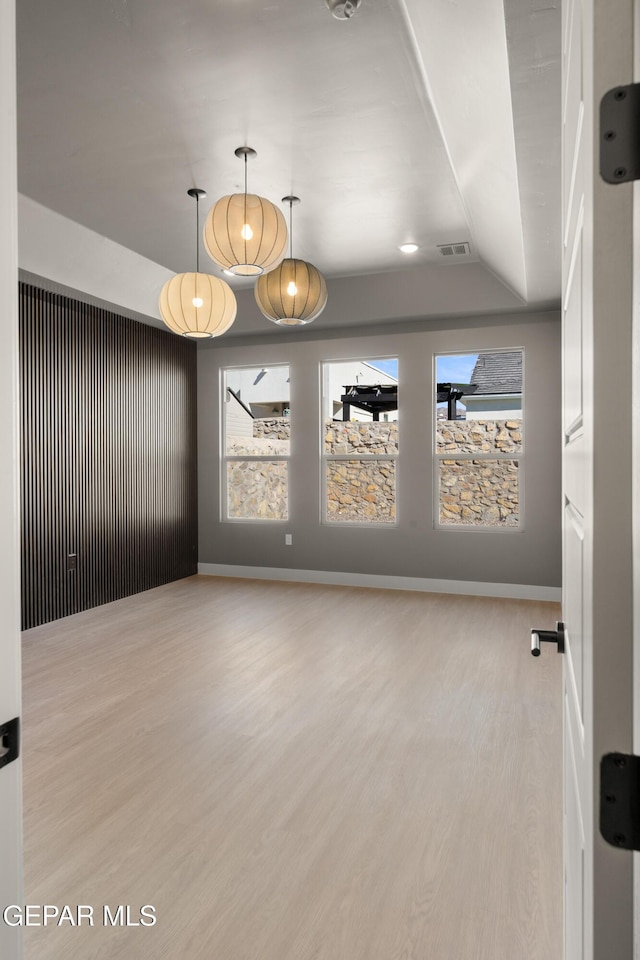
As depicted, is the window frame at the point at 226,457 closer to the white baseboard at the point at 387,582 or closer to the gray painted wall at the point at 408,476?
the gray painted wall at the point at 408,476

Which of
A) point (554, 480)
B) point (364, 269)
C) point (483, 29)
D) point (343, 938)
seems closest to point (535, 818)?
point (343, 938)

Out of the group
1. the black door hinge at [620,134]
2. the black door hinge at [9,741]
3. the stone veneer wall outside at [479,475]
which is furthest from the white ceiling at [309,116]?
the black door hinge at [9,741]

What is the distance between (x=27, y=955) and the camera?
159 cm

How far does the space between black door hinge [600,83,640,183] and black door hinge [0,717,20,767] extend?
0.91 meters

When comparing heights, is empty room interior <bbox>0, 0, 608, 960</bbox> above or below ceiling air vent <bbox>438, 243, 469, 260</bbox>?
below

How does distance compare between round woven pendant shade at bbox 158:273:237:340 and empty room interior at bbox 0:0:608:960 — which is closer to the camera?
empty room interior at bbox 0:0:608:960

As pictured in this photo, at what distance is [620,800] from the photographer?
0.56m

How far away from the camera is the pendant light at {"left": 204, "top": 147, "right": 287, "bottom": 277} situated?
Result: 3.02 meters

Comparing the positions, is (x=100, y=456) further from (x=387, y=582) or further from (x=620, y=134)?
(x=620, y=134)

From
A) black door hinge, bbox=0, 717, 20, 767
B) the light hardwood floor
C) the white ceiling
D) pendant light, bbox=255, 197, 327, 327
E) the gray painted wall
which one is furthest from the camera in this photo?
the gray painted wall

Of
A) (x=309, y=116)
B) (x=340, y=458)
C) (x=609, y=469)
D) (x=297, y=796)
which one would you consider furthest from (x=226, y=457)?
(x=609, y=469)

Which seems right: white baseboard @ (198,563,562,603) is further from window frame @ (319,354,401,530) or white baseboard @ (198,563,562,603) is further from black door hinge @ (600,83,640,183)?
black door hinge @ (600,83,640,183)

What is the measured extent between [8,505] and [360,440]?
222 inches

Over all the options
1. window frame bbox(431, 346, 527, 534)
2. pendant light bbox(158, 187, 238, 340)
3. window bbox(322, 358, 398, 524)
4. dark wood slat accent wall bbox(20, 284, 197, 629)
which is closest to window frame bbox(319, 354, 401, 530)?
window bbox(322, 358, 398, 524)
